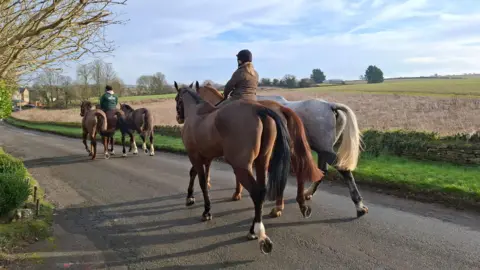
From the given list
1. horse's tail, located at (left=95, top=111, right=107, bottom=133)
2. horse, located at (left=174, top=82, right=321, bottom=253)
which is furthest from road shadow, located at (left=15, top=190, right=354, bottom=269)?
horse's tail, located at (left=95, top=111, right=107, bottom=133)

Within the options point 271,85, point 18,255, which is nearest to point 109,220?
point 18,255

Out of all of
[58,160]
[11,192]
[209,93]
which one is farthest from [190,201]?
[58,160]

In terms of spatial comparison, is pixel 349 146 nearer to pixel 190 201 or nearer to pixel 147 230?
pixel 190 201

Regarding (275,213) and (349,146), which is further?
(349,146)

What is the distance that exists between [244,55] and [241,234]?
2.91 m

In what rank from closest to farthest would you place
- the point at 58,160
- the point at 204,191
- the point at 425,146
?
the point at 204,191
the point at 425,146
the point at 58,160

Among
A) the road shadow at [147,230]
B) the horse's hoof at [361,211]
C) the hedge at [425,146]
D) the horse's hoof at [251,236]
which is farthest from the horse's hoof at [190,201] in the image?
the hedge at [425,146]

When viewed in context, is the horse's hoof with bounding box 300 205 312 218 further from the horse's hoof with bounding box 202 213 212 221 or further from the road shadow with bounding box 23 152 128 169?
the road shadow with bounding box 23 152 128 169

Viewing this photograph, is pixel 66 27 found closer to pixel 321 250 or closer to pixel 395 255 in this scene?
pixel 321 250

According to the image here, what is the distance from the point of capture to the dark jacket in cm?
567

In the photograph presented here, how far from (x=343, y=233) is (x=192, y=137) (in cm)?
287

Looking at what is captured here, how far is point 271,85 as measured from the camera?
1924 inches

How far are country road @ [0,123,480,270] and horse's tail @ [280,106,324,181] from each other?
0.86 meters

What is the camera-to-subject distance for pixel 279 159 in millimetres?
4902
